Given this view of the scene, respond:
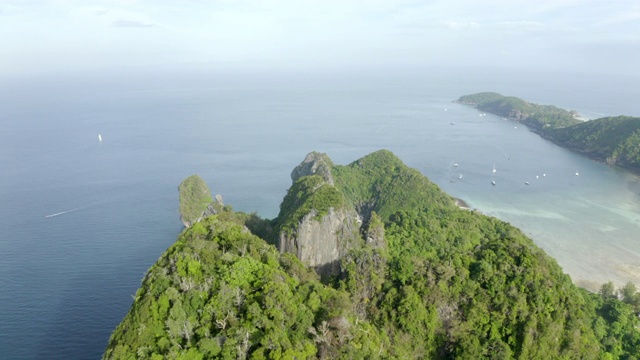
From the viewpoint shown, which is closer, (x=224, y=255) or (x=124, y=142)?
(x=224, y=255)

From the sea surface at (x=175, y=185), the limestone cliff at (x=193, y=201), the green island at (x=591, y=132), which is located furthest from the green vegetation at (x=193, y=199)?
the green island at (x=591, y=132)

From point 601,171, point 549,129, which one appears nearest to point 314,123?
point 549,129

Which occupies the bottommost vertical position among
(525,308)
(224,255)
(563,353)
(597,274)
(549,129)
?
(597,274)

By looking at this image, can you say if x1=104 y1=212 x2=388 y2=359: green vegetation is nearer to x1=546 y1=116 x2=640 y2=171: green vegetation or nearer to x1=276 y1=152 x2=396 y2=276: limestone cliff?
x1=276 y1=152 x2=396 y2=276: limestone cliff

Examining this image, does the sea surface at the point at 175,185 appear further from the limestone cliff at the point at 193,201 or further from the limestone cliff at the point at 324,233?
the limestone cliff at the point at 324,233

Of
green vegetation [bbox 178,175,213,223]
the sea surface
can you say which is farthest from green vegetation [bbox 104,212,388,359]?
green vegetation [bbox 178,175,213,223]

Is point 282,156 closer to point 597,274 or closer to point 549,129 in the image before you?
point 597,274
